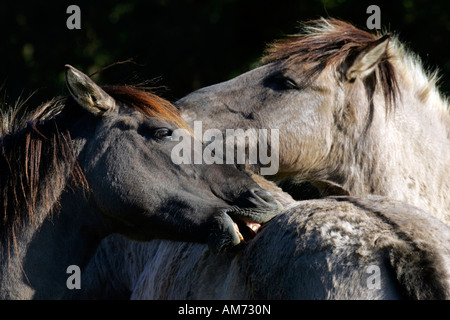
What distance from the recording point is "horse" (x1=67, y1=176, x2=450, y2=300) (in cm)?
242

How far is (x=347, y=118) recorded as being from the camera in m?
4.02

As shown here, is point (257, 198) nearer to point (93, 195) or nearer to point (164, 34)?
point (93, 195)

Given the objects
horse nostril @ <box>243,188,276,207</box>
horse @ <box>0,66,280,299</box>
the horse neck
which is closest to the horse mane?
horse @ <box>0,66,280,299</box>

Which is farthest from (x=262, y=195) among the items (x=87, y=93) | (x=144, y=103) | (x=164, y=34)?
(x=164, y=34)

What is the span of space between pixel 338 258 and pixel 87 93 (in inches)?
60.5

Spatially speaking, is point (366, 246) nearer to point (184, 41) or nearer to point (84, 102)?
point (84, 102)

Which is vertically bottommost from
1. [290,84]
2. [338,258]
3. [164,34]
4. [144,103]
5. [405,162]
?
[164,34]

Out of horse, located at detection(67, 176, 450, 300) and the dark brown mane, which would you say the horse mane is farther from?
the dark brown mane

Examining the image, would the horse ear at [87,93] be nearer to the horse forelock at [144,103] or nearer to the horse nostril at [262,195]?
the horse forelock at [144,103]

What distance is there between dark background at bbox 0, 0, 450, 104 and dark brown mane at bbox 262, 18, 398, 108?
4.90 meters

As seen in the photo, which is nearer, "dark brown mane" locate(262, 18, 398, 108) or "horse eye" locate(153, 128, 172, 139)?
"horse eye" locate(153, 128, 172, 139)

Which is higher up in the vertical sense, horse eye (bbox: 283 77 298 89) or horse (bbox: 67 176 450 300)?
horse eye (bbox: 283 77 298 89)

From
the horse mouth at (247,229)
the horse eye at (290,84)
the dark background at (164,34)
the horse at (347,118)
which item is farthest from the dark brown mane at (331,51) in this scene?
the dark background at (164,34)

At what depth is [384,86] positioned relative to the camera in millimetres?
4105
